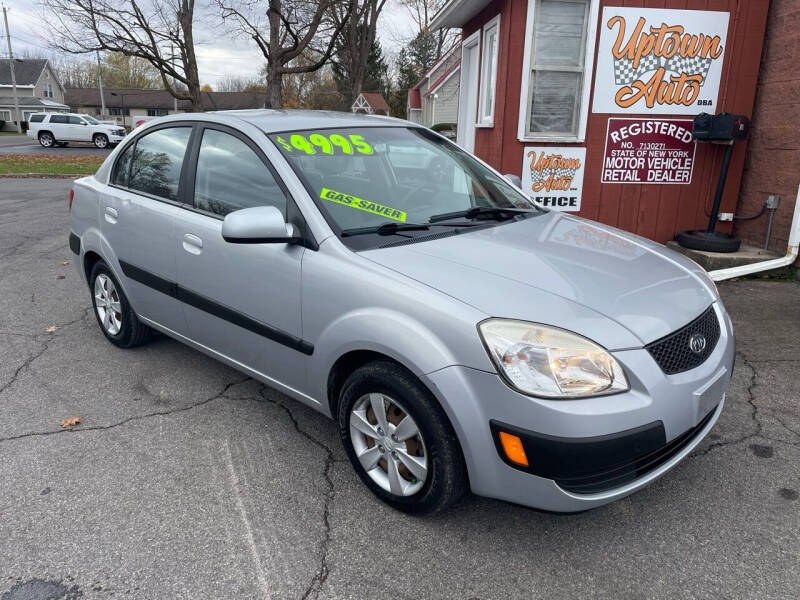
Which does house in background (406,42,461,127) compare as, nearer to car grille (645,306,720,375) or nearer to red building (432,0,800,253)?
red building (432,0,800,253)

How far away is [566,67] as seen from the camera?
6953 mm

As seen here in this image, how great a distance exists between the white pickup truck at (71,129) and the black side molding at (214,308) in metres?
32.1

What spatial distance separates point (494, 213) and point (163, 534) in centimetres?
222

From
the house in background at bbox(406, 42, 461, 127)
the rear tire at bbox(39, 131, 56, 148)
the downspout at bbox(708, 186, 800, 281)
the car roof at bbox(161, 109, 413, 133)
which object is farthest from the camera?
the rear tire at bbox(39, 131, 56, 148)

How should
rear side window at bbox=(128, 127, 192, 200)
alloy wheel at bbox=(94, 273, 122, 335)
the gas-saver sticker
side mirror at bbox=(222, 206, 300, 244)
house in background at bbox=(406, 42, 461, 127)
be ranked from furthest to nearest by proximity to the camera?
house in background at bbox=(406, 42, 461, 127), alloy wheel at bbox=(94, 273, 122, 335), rear side window at bbox=(128, 127, 192, 200), the gas-saver sticker, side mirror at bbox=(222, 206, 300, 244)

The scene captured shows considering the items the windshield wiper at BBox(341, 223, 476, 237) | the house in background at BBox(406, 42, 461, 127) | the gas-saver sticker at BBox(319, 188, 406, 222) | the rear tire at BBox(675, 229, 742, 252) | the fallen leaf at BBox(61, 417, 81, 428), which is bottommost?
the fallen leaf at BBox(61, 417, 81, 428)

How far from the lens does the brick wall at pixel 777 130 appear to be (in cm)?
643

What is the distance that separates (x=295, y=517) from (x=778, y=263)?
584 centimetres

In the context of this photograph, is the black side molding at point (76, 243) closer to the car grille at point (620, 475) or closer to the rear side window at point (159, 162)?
the rear side window at point (159, 162)

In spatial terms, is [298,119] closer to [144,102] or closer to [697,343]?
[697,343]

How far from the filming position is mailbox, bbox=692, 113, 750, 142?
259 inches

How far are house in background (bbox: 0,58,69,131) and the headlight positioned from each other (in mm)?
64903

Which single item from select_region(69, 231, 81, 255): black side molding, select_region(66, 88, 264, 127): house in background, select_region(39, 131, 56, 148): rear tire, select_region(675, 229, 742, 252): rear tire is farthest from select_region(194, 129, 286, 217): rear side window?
select_region(66, 88, 264, 127): house in background

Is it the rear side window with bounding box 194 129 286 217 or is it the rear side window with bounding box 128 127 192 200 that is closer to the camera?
the rear side window with bounding box 194 129 286 217
